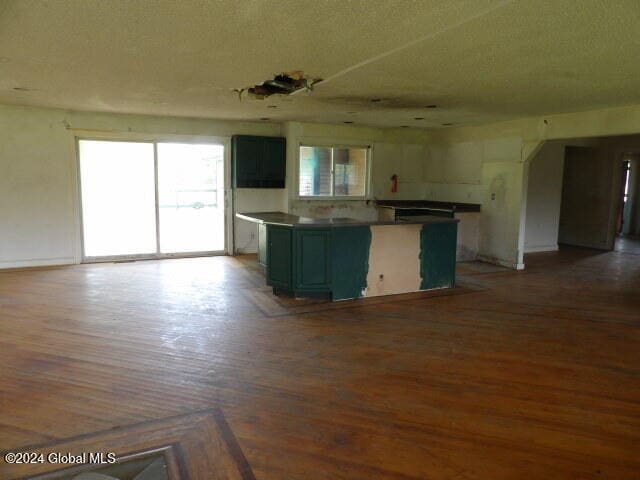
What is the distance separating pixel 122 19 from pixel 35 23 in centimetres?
65

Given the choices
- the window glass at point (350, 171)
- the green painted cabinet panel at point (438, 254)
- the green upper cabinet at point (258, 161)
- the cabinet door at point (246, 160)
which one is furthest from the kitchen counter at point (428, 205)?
the cabinet door at point (246, 160)

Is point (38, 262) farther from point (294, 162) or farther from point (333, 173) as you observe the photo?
point (333, 173)

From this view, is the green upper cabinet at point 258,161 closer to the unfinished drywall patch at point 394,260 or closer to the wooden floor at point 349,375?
the wooden floor at point 349,375

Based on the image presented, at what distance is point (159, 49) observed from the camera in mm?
3404

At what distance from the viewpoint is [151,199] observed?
24.5 feet

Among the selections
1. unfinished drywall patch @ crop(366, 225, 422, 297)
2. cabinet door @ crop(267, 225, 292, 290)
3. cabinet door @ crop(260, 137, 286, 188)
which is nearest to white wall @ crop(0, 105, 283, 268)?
cabinet door @ crop(260, 137, 286, 188)

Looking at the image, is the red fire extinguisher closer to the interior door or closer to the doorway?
the doorway

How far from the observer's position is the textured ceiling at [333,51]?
2.60 metres

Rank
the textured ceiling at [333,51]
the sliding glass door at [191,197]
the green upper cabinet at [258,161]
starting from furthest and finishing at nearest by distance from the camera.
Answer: the green upper cabinet at [258,161] → the sliding glass door at [191,197] → the textured ceiling at [333,51]

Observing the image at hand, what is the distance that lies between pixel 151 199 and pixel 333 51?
5.11 meters

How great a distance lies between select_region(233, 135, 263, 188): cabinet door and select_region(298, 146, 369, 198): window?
815 mm

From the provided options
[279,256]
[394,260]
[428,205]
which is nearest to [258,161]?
[279,256]

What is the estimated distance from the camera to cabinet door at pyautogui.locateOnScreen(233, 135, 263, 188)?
7.66 m

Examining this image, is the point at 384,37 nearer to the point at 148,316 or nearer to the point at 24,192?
the point at 148,316
